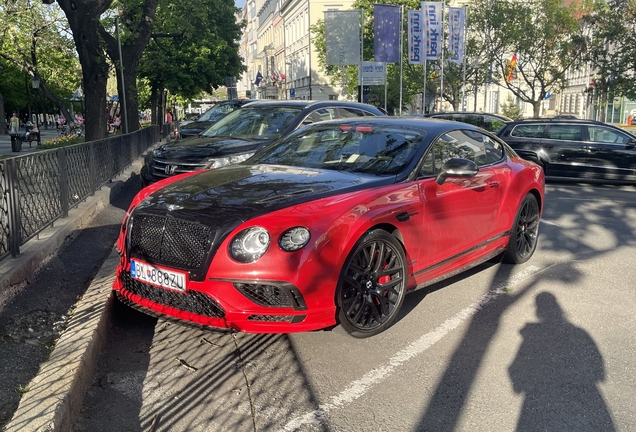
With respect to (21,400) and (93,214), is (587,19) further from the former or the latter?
(21,400)

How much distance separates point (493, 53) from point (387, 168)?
118 feet

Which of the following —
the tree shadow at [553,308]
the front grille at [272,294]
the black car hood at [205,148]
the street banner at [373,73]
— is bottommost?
the tree shadow at [553,308]

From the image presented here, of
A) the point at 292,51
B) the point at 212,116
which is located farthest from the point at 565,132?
the point at 292,51

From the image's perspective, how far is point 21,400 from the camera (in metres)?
3.20

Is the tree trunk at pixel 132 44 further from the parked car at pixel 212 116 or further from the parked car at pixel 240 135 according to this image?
the parked car at pixel 240 135

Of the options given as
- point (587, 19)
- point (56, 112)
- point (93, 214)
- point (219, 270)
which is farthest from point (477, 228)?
point (56, 112)

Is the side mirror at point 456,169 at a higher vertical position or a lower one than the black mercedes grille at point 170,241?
higher

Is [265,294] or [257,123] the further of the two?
[257,123]

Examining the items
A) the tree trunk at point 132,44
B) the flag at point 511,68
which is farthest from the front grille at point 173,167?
the flag at point 511,68

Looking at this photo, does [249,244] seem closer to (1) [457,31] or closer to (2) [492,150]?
(2) [492,150]

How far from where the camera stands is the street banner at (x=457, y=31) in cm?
3278

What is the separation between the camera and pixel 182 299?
4062 millimetres

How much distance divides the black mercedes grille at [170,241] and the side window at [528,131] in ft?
40.5

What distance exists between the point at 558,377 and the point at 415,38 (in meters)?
30.0
